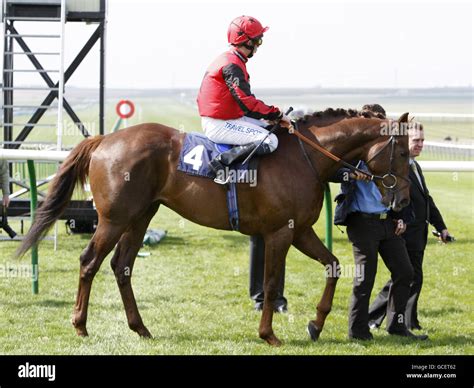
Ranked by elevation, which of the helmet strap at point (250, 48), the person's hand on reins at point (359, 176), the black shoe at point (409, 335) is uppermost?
the helmet strap at point (250, 48)

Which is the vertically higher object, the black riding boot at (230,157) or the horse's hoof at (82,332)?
the black riding boot at (230,157)

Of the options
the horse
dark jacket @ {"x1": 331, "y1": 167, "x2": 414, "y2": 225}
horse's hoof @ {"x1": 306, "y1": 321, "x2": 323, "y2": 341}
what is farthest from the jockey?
horse's hoof @ {"x1": 306, "y1": 321, "x2": 323, "y2": 341}

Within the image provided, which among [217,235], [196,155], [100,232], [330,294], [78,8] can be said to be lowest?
[217,235]

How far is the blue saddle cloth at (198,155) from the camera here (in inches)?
236

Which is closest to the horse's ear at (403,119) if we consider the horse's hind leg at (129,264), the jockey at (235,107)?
the jockey at (235,107)

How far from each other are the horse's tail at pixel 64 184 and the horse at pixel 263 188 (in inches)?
7.0

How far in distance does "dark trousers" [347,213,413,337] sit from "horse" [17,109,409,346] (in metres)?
0.21

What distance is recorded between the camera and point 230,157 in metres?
5.86

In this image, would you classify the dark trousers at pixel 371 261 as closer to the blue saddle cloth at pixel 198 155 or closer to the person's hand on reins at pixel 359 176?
the person's hand on reins at pixel 359 176

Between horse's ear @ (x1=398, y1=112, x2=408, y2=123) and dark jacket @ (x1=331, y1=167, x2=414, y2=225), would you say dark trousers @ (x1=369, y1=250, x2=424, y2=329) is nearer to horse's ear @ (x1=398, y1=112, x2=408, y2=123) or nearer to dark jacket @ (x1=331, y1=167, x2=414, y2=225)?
dark jacket @ (x1=331, y1=167, x2=414, y2=225)

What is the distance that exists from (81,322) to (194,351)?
0.95 m
